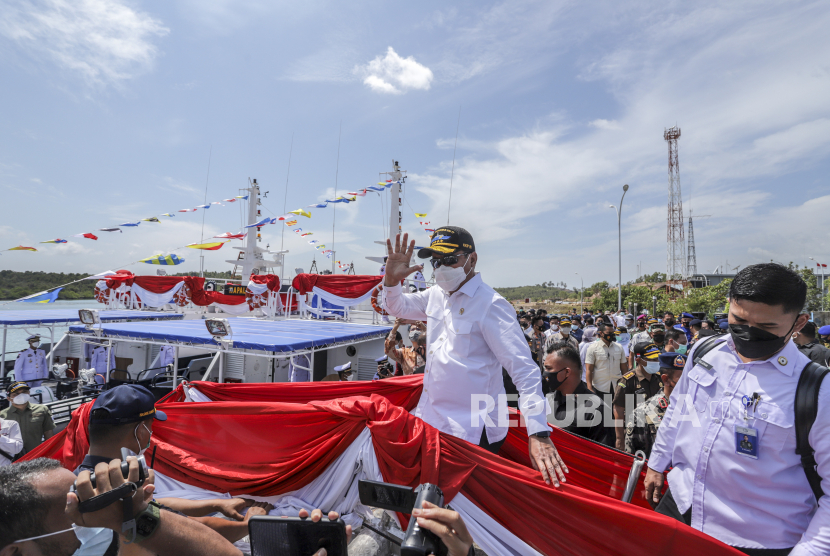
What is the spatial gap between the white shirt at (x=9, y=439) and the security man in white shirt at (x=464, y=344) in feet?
17.0

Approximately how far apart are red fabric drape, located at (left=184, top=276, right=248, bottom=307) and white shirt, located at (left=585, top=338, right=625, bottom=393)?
11647 millimetres

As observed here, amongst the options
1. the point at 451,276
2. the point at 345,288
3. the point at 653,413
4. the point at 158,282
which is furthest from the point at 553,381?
the point at 158,282

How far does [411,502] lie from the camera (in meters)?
1.26

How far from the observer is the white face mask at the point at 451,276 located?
232 cm

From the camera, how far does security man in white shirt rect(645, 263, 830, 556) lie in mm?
1514

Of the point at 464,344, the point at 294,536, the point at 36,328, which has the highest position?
the point at 464,344

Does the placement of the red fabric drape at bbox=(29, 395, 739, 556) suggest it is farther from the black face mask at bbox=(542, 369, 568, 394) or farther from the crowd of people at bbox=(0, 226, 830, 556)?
the black face mask at bbox=(542, 369, 568, 394)

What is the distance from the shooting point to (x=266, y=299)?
1389 cm

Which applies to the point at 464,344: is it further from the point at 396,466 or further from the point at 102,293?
the point at 102,293

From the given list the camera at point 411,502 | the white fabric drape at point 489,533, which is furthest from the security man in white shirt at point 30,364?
the camera at point 411,502

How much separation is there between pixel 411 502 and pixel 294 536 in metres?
0.35

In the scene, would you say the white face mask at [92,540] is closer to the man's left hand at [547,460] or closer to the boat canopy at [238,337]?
the man's left hand at [547,460]

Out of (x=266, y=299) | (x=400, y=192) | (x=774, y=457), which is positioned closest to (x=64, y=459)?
(x=774, y=457)

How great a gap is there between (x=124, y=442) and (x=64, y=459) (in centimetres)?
128
